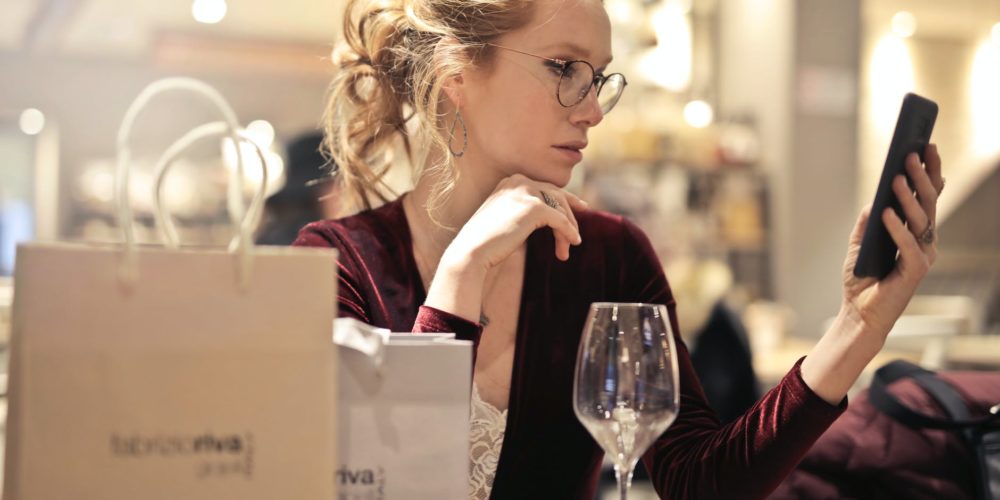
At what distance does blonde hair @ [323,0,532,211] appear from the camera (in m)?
1.37

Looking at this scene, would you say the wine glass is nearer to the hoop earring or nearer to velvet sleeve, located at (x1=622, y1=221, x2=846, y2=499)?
velvet sleeve, located at (x1=622, y1=221, x2=846, y2=499)

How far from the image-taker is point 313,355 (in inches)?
29.4

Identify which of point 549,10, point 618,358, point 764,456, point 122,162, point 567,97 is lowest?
point 764,456

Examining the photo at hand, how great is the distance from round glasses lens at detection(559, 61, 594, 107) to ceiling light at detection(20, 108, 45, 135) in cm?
828

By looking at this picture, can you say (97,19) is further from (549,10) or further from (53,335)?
(53,335)

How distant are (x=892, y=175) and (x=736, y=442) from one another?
377mm

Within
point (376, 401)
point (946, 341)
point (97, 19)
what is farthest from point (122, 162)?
point (97, 19)

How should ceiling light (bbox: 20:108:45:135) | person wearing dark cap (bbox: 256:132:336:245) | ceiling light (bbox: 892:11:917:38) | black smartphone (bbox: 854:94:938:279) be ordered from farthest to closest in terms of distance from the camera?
ceiling light (bbox: 20:108:45:135) → ceiling light (bbox: 892:11:917:38) → person wearing dark cap (bbox: 256:132:336:245) → black smartphone (bbox: 854:94:938:279)

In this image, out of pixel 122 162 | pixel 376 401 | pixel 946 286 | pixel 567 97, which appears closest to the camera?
pixel 122 162

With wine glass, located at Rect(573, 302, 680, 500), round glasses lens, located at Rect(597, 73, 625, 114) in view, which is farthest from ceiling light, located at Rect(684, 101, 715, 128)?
wine glass, located at Rect(573, 302, 680, 500)

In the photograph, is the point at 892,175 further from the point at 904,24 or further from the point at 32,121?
the point at 32,121

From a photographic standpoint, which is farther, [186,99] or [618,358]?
[186,99]

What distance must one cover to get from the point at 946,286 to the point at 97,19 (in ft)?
22.7

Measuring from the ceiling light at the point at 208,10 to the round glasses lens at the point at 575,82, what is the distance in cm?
652
